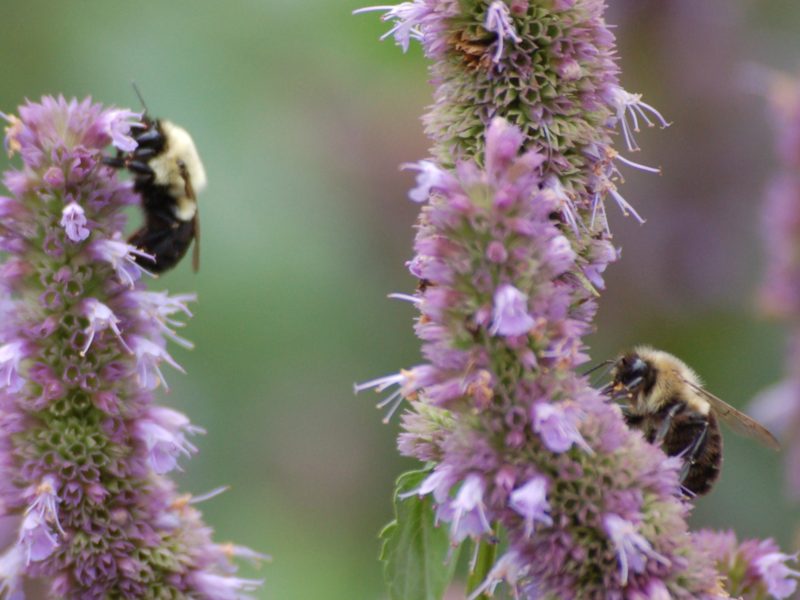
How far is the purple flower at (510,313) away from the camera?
287 cm

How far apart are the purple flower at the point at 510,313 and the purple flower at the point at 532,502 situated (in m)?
0.33

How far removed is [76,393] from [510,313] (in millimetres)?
1286

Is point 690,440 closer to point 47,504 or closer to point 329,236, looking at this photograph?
point 47,504

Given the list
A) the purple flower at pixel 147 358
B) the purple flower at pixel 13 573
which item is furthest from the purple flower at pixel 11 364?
the purple flower at pixel 13 573

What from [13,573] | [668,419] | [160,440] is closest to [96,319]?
[160,440]

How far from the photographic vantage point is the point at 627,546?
294 cm

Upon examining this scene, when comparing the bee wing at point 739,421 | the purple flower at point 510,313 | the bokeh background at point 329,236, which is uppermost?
the purple flower at point 510,313

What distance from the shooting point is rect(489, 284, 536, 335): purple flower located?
2.87 metres

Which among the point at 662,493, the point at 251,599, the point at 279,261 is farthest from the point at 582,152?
the point at 279,261

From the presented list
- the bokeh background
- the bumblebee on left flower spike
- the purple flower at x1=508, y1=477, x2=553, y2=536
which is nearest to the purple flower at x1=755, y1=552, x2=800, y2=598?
the purple flower at x1=508, y1=477, x2=553, y2=536

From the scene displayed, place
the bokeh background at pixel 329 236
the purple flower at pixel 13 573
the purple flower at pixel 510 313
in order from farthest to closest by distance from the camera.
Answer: the bokeh background at pixel 329 236
the purple flower at pixel 13 573
the purple flower at pixel 510 313

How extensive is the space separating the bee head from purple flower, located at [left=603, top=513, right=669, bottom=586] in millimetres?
1353

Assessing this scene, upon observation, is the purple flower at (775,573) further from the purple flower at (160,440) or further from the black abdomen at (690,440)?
the purple flower at (160,440)

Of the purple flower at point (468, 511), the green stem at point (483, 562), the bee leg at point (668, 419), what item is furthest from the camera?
the bee leg at point (668, 419)
